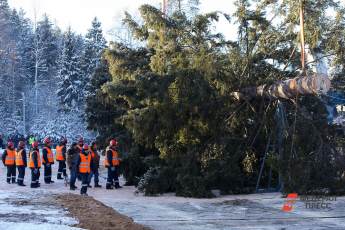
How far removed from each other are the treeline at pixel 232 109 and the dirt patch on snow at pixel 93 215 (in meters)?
3.71

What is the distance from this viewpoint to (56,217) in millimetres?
9656

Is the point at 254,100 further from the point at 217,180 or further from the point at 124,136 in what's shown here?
the point at 124,136

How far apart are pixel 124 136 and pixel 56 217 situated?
31.2 feet

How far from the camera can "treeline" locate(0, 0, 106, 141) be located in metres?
53.6

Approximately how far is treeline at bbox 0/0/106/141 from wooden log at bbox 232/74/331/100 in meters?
33.6

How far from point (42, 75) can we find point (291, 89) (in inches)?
2136

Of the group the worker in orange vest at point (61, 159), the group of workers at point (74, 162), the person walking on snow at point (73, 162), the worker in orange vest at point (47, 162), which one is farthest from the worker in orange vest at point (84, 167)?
the worker in orange vest at point (61, 159)

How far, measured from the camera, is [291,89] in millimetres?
13539

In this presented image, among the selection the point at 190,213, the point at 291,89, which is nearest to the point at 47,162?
the point at 190,213

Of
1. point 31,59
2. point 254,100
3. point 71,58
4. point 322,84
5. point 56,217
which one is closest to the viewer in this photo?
point 56,217

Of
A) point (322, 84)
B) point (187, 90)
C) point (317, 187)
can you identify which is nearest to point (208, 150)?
point (187, 90)

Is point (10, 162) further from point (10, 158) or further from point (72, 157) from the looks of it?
point (72, 157)

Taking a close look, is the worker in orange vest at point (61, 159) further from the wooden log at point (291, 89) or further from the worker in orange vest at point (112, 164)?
the wooden log at point (291, 89)

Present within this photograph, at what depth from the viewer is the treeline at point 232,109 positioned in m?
14.5
